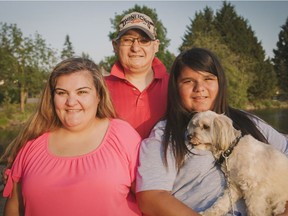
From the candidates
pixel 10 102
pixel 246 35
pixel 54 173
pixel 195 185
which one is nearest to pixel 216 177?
pixel 195 185

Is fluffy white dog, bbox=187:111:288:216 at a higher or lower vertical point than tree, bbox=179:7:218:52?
lower

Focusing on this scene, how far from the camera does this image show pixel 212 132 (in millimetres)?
3350

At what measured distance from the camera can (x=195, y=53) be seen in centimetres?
362

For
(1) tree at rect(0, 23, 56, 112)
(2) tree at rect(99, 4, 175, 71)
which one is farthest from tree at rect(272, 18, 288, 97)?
(1) tree at rect(0, 23, 56, 112)

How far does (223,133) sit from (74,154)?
1426mm

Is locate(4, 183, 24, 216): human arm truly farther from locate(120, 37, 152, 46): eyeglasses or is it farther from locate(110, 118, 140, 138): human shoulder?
locate(120, 37, 152, 46): eyeglasses

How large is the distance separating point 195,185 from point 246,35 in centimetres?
6242

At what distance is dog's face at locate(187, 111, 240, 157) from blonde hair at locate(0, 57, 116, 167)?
2.93 ft

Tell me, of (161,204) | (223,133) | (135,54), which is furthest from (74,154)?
(135,54)

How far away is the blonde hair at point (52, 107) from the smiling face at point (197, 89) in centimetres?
80

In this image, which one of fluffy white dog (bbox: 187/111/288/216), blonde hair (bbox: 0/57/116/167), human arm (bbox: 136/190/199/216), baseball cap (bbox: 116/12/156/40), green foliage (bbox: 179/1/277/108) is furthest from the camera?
green foliage (bbox: 179/1/277/108)

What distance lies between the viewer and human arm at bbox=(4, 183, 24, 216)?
3.31 m

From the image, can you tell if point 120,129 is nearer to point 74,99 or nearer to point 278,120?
point 74,99

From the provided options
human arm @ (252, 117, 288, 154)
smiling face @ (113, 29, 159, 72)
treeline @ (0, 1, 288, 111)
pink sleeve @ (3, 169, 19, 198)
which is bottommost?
pink sleeve @ (3, 169, 19, 198)
